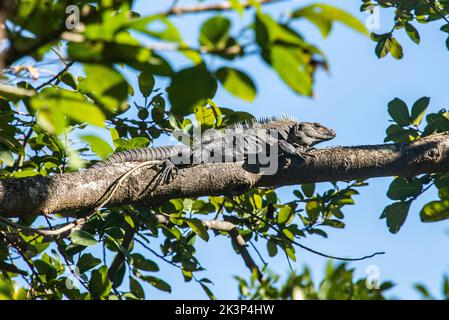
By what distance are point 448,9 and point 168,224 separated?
333 cm

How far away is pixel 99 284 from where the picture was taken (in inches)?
170

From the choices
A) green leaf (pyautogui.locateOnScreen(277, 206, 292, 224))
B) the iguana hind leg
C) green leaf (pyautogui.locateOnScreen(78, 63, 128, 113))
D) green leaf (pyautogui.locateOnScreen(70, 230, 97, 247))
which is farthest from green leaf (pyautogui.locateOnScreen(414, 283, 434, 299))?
green leaf (pyautogui.locateOnScreen(277, 206, 292, 224))

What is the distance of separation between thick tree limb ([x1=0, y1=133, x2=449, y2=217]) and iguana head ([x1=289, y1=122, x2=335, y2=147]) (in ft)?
8.19

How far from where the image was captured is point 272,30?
4.86ft

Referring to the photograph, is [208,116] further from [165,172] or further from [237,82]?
[237,82]

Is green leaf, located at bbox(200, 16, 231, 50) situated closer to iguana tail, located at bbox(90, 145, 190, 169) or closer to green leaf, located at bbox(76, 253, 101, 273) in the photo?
iguana tail, located at bbox(90, 145, 190, 169)

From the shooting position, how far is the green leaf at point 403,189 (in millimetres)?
5000

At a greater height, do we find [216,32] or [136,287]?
[136,287]

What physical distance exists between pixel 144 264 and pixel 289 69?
13.2 feet

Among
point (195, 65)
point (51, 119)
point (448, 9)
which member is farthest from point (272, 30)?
point (448, 9)

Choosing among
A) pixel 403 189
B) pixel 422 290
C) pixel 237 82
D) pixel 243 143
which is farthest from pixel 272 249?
pixel 237 82

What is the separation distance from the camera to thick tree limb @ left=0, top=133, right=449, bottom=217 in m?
3.71

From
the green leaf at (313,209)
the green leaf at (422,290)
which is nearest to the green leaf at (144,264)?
the green leaf at (313,209)

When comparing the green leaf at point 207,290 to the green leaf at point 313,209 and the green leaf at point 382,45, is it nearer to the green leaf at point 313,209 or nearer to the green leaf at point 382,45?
the green leaf at point 313,209
